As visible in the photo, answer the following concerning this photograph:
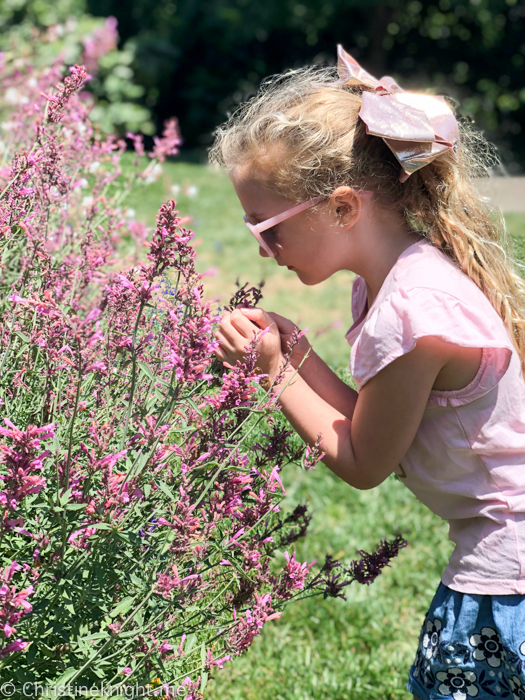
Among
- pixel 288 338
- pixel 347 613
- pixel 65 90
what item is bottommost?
pixel 347 613

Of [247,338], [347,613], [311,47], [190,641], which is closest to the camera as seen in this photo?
[190,641]

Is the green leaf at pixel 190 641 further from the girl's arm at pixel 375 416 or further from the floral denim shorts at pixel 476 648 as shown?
the floral denim shorts at pixel 476 648

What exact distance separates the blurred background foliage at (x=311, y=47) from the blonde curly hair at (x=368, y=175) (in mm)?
15583

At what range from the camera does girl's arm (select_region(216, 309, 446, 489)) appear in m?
1.58

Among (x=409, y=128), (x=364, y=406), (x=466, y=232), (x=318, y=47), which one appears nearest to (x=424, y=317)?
(x=364, y=406)

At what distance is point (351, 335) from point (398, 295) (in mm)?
398

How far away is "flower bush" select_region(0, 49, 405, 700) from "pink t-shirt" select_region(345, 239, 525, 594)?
218 mm

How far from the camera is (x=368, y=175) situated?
1782mm

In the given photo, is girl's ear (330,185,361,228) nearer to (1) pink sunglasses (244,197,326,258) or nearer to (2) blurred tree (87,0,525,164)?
(1) pink sunglasses (244,197,326,258)

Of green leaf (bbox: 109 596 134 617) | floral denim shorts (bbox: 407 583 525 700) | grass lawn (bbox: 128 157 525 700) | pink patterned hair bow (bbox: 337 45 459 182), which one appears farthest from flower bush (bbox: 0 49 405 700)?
pink patterned hair bow (bbox: 337 45 459 182)

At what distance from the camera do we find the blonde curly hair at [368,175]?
5.78ft

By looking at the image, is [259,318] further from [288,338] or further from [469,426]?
[469,426]

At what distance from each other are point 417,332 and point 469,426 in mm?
291

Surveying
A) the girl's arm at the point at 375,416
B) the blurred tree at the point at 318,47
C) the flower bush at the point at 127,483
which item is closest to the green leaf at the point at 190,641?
the flower bush at the point at 127,483
